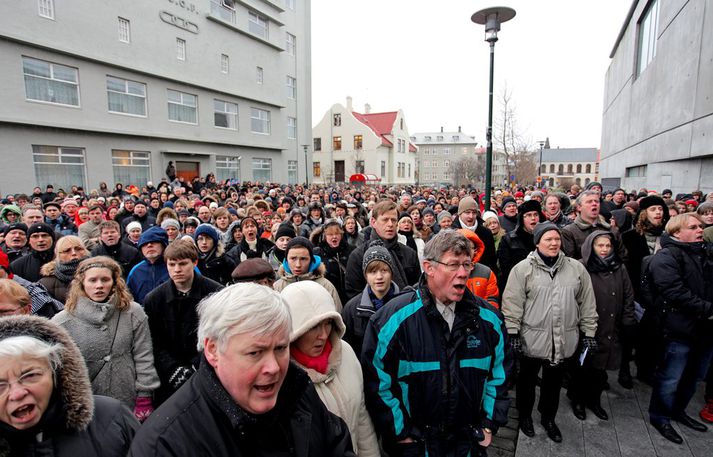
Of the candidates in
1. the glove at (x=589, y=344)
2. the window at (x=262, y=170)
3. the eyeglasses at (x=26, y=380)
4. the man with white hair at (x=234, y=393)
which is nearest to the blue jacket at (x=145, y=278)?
the eyeglasses at (x=26, y=380)

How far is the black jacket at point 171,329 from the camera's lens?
3402 millimetres

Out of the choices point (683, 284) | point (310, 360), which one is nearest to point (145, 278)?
point (310, 360)

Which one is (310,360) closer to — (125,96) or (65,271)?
(65,271)

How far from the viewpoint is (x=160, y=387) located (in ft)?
11.0

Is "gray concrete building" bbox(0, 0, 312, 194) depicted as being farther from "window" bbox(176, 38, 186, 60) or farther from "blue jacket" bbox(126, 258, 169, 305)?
"blue jacket" bbox(126, 258, 169, 305)

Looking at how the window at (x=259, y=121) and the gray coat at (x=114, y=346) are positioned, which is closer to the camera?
the gray coat at (x=114, y=346)

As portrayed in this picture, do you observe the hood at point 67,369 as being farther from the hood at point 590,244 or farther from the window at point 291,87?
the window at point 291,87

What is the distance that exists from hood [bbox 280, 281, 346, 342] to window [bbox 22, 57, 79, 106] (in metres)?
20.5

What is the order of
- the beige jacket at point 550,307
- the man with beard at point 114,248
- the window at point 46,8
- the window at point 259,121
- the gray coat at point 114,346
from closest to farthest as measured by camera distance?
the gray coat at point 114,346
the beige jacket at point 550,307
the man with beard at point 114,248
the window at point 46,8
the window at point 259,121

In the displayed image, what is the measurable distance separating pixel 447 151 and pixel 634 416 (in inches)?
3687

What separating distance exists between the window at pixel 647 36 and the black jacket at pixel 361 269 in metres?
20.6

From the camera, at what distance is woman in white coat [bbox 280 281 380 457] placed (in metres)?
2.21

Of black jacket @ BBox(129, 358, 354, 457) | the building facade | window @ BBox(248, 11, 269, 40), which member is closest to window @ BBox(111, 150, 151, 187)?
window @ BBox(248, 11, 269, 40)

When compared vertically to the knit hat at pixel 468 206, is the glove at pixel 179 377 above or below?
below
